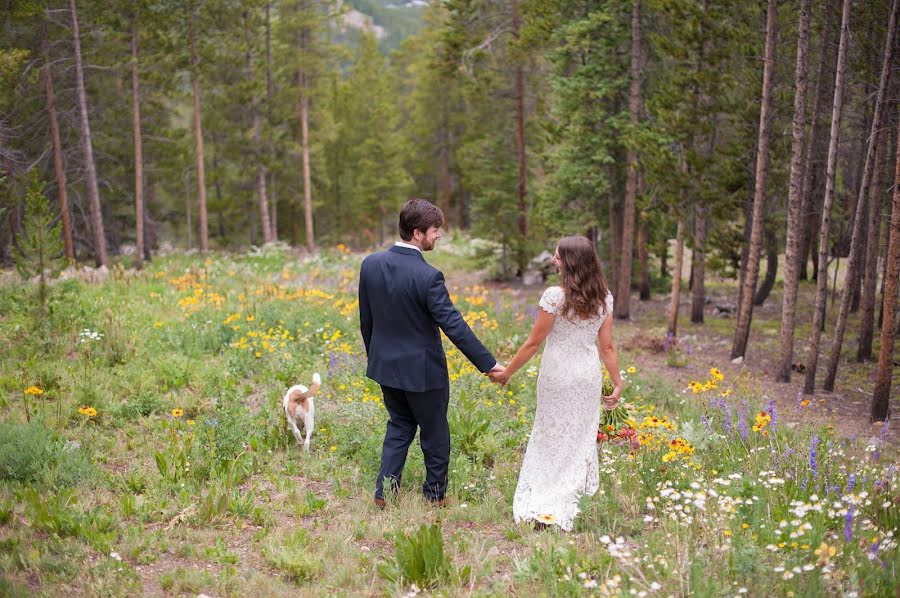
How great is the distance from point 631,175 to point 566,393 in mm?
13581

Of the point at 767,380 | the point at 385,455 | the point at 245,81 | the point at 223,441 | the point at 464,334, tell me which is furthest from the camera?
the point at 245,81

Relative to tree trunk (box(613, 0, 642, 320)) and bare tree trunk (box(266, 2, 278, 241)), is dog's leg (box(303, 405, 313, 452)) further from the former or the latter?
bare tree trunk (box(266, 2, 278, 241))

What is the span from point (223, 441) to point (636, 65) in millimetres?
14266

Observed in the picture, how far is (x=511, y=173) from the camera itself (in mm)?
24891

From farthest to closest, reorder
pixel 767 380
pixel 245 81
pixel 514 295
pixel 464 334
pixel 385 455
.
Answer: pixel 245 81 → pixel 514 295 → pixel 767 380 → pixel 385 455 → pixel 464 334

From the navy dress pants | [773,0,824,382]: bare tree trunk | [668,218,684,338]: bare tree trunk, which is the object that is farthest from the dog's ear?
[668,218,684,338]: bare tree trunk

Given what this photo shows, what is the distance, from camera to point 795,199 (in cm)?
1279

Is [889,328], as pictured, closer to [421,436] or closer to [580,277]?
[580,277]

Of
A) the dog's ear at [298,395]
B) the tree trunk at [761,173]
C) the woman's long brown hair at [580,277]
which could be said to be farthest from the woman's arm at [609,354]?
the tree trunk at [761,173]

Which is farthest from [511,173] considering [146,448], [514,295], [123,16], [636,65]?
[146,448]

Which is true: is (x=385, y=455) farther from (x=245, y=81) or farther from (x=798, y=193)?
(x=245, y=81)

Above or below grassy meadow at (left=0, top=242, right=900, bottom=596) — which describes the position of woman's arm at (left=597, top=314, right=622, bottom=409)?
above

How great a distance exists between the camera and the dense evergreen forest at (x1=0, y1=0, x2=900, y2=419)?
14367mm

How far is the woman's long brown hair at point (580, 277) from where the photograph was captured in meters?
5.26
